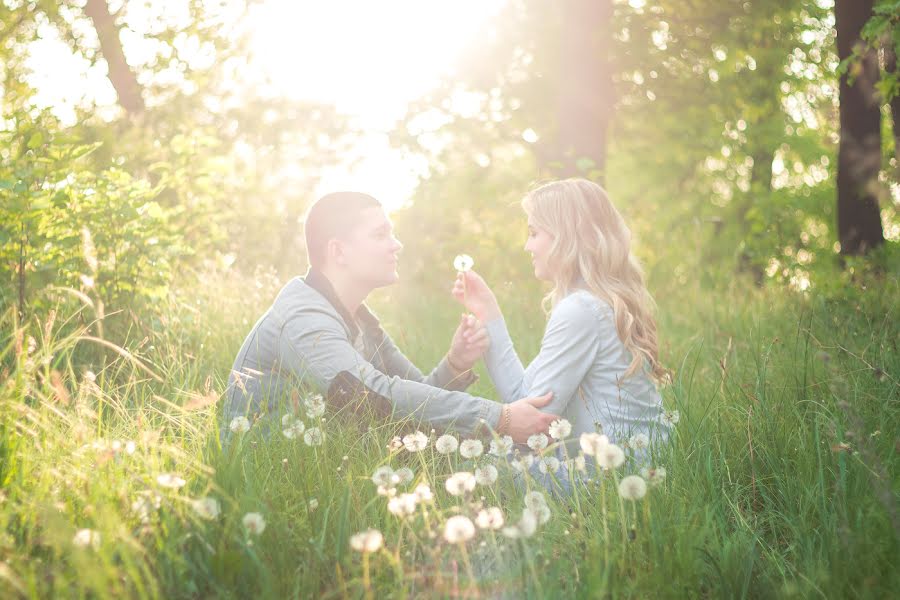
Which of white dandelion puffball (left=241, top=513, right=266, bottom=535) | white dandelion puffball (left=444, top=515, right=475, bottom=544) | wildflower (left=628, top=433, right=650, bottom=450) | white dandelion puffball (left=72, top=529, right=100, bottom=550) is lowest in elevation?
wildflower (left=628, top=433, right=650, bottom=450)

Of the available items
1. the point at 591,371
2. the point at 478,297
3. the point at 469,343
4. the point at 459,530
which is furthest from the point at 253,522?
the point at 478,297

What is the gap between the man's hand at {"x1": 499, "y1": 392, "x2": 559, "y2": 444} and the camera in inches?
134


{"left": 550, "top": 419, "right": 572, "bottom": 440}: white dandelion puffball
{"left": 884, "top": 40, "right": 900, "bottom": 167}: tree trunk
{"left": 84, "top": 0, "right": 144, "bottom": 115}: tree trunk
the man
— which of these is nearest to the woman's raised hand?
the man

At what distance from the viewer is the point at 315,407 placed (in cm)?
287

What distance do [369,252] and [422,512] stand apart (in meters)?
2.07

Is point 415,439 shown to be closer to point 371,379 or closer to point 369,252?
point 371,379

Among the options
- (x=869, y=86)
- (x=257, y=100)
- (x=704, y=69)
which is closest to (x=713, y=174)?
(x=704, y=69)

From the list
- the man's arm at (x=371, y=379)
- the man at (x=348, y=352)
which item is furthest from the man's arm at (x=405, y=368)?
the man's arm at (x=371, y=379)

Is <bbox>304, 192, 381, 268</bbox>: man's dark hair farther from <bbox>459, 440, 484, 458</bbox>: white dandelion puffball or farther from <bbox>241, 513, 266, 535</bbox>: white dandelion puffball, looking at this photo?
<bbox>241, 513, 266, 535</bbox>: white dandelion puffball

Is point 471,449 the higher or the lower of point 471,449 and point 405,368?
the higher

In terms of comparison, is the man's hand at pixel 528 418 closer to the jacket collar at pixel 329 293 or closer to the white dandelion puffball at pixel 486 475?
the white dandelion puffball at pixel 486 475

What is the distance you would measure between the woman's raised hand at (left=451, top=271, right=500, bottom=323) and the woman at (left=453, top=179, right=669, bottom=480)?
0.54 m

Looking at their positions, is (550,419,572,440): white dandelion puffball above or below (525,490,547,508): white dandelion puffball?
below

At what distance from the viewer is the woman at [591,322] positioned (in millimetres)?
3484
